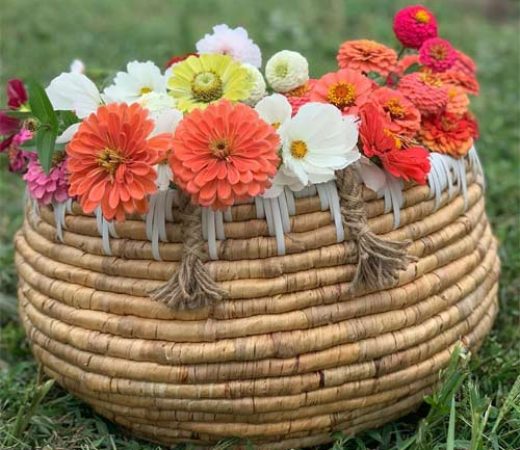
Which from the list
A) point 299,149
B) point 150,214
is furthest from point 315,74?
point 150,214

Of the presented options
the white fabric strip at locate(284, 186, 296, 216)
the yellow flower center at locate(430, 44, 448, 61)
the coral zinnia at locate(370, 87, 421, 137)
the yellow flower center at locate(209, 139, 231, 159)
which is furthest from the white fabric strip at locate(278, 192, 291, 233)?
the yellow flower center at locate(430, 44, 448, 61)

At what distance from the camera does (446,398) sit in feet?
3.84

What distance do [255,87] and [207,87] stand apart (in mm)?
70

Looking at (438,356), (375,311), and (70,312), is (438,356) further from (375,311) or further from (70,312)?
(70,312)

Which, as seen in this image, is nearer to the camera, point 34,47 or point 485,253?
point 485,253

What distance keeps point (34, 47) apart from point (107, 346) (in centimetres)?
266

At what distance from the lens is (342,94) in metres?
1.19

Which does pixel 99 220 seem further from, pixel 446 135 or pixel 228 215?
pixel 446 135

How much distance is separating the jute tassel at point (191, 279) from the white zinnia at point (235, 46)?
0.34m

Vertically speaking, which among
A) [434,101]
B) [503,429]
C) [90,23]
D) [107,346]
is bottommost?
[90,23]

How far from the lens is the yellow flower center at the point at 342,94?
119 cm

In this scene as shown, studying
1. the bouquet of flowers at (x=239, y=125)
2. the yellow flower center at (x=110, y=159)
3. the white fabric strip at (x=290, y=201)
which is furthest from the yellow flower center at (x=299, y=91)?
the yellow flower center at (x=110, y=159)

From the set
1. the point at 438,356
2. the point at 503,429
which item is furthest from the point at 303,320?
the point at 503,429

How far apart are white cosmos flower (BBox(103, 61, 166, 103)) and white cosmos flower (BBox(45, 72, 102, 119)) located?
0.28 feet
